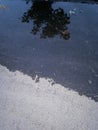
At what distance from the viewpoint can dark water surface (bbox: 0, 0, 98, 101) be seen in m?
5.01

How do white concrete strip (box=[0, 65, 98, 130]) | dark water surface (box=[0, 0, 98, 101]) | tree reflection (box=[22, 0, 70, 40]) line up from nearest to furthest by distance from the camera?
Result: white concrete strip (box=[0, 65, 98, 130]), dark water surface (box=[0, 0, 98, 101]), tree reflection (box=[22, 0, 70, 40])

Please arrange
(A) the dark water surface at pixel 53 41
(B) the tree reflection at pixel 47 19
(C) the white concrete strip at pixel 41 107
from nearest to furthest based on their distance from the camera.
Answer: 1. (C) the white concrete strip at pixel 41 107
2. (A) the dark water surface at pixel 53 41
3. (B) the tree reflection at pixel 47 19

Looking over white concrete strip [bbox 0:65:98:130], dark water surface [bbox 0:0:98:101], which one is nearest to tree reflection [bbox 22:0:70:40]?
dark water surface [bbox 0:0:98:101]

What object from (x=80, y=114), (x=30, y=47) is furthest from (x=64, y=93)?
(x=30, y=47)

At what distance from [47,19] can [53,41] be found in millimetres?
1299

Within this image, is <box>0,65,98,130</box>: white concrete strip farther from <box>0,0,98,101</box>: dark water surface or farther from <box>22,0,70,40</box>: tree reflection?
<box>22,0,70,40</box>: tree reflection

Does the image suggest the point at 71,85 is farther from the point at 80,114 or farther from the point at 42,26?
the point at 42,26

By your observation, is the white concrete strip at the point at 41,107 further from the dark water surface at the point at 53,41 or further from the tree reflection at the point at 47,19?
the tree reflection at the point at 47,19

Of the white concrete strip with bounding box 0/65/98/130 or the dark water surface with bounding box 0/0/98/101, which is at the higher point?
the dark water surface with bounding box 0/0/98/101

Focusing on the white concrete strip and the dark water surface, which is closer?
the white concrete strip

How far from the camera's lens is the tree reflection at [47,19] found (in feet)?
21.2

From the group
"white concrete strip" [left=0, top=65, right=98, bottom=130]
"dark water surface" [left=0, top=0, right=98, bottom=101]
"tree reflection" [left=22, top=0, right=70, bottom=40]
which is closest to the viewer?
"white concrete strip" [left=0, top=65, right=98, bottom=130]

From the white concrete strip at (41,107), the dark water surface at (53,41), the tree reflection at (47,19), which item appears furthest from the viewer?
the tree reflection at (47,19)

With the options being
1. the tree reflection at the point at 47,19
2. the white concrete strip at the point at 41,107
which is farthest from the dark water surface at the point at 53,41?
the white concrete strip at the point at 41,107
